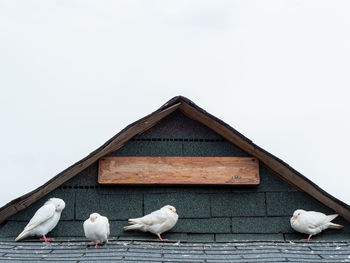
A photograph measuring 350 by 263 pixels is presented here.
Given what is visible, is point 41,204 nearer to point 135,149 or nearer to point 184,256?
point 135,149

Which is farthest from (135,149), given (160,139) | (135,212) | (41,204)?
(41,204)

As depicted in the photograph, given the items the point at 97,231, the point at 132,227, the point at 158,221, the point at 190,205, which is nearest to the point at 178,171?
the point at 190,205

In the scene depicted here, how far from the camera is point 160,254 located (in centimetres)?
561

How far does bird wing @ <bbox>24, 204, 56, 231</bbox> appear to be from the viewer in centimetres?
630

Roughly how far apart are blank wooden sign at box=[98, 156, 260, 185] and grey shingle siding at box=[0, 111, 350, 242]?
0.11 metres

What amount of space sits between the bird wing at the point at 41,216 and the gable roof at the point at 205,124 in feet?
1.05

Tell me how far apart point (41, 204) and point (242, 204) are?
2515 millimetres

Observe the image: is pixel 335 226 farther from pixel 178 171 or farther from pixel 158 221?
pixel 158 221

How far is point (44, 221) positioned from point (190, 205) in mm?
1789

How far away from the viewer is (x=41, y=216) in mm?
6336

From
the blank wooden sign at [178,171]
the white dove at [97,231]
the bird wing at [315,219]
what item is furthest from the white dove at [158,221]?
the bird wing at [315,219]

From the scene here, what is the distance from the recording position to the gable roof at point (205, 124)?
262 inches

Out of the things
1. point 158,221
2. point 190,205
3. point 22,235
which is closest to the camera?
point 22,235

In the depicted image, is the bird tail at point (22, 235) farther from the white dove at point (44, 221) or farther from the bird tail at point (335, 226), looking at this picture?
the bird tail at point (335, 226)
